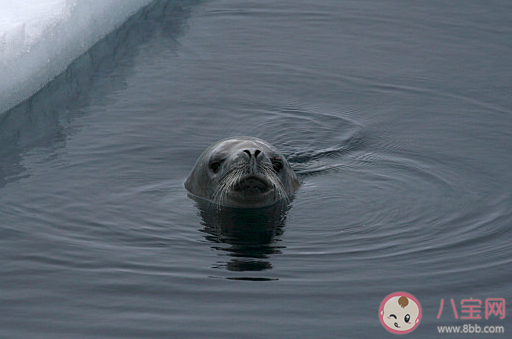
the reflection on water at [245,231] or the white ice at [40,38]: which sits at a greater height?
the white ice at [40,38]

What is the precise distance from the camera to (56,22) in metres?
10.9

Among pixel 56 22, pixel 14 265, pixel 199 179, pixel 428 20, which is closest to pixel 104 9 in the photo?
pixel 56 22

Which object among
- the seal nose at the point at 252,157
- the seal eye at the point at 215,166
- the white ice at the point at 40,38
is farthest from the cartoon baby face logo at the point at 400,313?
the white ice at the point at 40,38

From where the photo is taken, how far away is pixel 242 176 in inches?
295

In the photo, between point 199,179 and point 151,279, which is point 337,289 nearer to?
point 151,279

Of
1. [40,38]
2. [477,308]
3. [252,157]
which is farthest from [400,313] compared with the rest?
[40,38]

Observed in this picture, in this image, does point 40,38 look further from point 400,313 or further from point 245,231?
point 400,313

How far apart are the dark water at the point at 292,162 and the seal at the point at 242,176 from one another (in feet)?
0.65

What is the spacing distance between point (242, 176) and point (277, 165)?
0.53m

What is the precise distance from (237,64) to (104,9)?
2.15 meters

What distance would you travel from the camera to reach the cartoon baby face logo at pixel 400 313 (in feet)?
18.5

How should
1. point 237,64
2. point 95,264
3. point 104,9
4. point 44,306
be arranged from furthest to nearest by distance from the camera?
point 104,9
point 237,64
point 95,264
point 44,306

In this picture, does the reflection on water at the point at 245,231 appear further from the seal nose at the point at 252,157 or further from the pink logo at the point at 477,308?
the pink logo at the point at 477,308

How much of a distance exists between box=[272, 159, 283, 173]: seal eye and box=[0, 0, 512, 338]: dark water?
335mm
